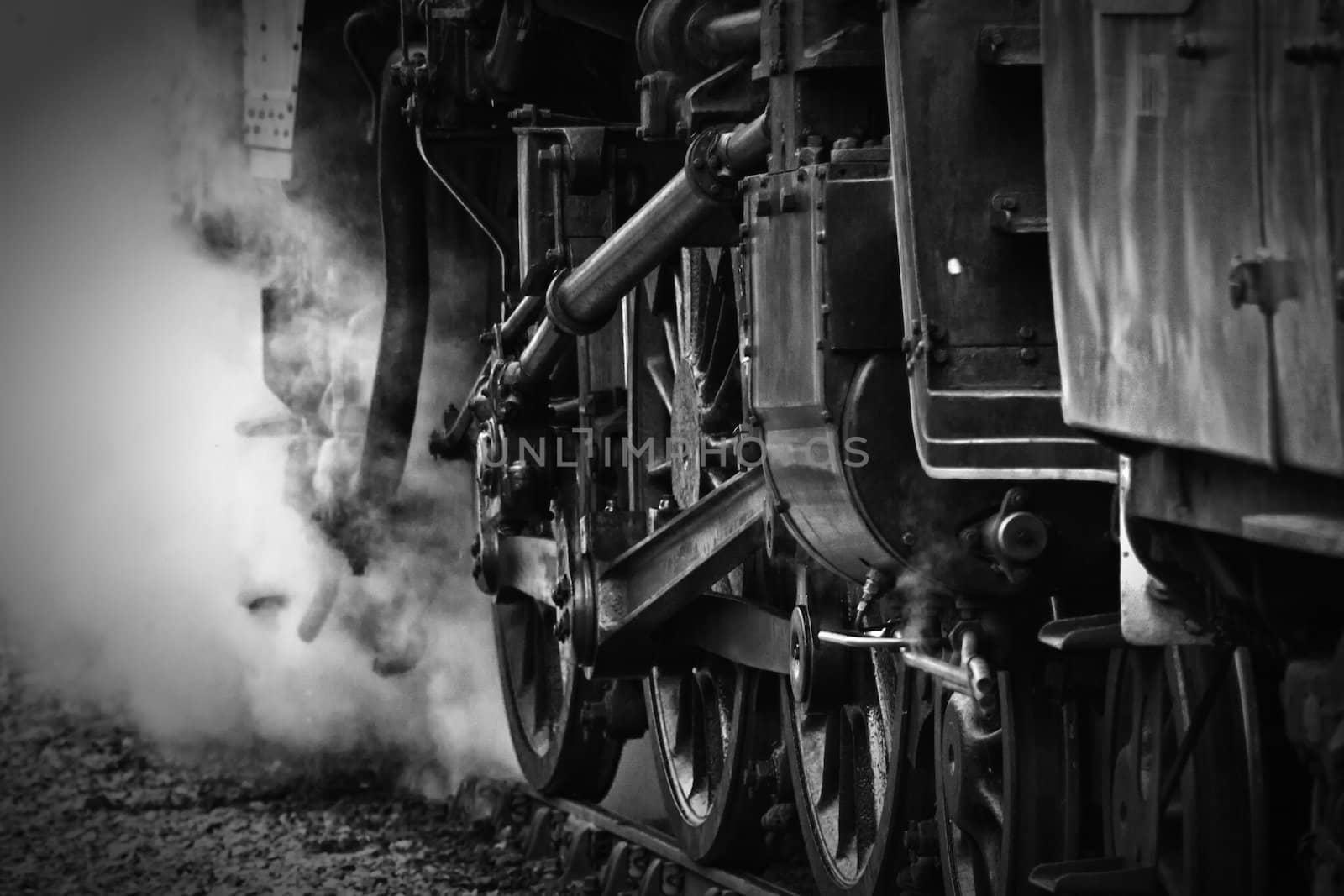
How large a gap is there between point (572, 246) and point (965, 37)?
3.18 metres

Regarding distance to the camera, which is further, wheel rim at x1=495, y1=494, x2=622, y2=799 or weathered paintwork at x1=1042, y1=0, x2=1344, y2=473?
wheel rim at x1=495, y1=494, x2=622, y2=799

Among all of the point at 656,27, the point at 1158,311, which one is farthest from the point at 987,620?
the point at 656,27

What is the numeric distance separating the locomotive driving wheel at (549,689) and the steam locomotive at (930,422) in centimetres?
2

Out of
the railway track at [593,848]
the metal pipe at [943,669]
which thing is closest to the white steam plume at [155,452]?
the railway track at [593,848]

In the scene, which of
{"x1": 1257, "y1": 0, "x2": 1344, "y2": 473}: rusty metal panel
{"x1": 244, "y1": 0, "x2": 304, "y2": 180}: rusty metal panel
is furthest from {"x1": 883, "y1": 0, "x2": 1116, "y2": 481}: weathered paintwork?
{"x1": 244, "y1": 0, "x2": 304, "y2": 180}: rusty metal panel

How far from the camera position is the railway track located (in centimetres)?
600

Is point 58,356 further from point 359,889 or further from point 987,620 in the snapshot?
point 987,620

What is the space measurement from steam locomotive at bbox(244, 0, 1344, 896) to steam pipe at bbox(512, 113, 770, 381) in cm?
1

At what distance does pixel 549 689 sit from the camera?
780 centimetres

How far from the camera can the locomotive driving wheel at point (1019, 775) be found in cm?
409

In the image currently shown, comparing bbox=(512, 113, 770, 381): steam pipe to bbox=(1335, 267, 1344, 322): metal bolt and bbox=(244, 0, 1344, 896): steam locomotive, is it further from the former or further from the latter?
bbox=(1335, 267, 1344, 322): metal bolt

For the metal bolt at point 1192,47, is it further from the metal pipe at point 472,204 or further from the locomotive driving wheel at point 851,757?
the metal pipe at point 472,204

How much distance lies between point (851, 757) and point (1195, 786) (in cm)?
183

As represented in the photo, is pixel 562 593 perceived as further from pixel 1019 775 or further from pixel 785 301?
pixel 785 301
